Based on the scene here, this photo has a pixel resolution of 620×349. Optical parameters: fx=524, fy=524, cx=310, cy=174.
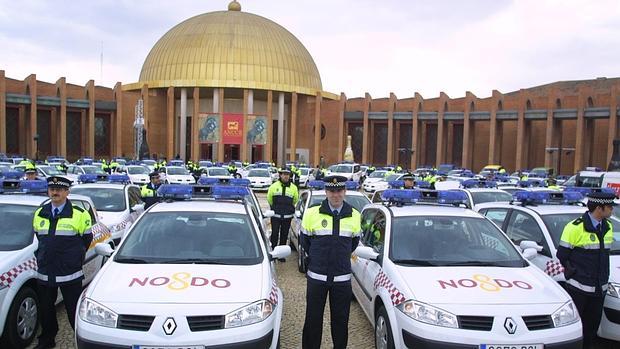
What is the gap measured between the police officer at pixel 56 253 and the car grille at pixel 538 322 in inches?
172

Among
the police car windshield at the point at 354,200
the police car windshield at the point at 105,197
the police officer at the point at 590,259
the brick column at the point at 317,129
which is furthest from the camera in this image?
the brick column at the point at 317,129

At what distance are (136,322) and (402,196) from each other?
143 inches

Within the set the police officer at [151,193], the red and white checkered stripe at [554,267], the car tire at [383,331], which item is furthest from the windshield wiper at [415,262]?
the police officer at [151,193]

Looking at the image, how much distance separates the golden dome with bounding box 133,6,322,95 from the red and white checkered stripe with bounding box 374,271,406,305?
5193 centimetres

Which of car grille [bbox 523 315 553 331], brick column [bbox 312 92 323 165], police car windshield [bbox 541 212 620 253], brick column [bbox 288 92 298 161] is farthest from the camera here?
brick column [bbox 288 92 298 161]

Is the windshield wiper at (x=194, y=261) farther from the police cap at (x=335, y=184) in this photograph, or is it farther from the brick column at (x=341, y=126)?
the brick column at (x=341, y=126)

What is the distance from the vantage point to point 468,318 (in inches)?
172

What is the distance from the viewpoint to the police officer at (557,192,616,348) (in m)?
5.28

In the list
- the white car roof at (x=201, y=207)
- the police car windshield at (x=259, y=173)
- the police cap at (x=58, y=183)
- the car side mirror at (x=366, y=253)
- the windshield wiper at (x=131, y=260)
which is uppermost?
the police cap at (x=58, y=183)

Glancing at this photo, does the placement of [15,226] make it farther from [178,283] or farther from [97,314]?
[178,283]

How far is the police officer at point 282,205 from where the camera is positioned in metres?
10.3

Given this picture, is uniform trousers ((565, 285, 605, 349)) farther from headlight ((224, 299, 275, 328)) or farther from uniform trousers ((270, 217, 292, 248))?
uniform trousers ((270, 217, 292, 248))

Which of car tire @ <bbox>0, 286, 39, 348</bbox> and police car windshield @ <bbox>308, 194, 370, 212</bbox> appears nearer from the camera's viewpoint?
car tire @ <bbox>0, 286, 39, 348</bbox>

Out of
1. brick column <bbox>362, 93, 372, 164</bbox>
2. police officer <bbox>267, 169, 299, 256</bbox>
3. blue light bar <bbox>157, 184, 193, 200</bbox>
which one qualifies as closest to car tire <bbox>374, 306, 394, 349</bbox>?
blue light bar <bbox>157, 184, 193, 200</bbox>
